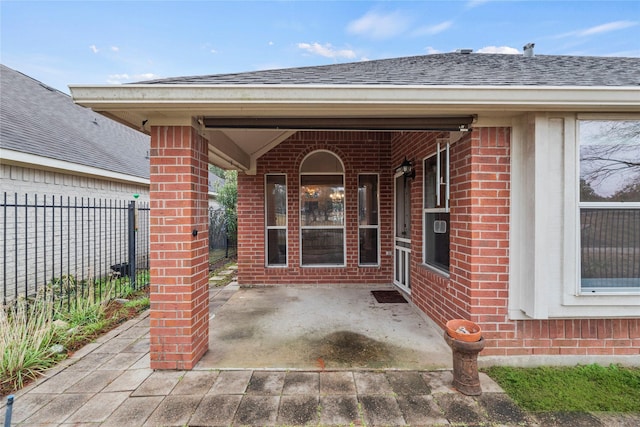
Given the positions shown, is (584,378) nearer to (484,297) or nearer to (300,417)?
(484,297)

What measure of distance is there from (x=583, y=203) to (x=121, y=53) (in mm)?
23283

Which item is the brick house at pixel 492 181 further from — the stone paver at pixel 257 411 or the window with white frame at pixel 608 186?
the stone paver at pixel 257 411

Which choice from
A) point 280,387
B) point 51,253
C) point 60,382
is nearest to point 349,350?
point 280,387

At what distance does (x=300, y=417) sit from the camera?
6.95 feet

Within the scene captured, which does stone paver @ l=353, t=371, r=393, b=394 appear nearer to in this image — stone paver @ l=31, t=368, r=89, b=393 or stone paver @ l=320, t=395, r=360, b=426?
stone paver @ l=320, t=395, r=360, b=426

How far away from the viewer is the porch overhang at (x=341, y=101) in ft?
7.80

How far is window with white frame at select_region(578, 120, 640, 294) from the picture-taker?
2652mm

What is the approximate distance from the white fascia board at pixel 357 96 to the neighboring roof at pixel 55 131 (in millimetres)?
4138

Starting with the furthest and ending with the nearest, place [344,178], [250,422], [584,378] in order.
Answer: [344,178] → [584,378] → [250,422]

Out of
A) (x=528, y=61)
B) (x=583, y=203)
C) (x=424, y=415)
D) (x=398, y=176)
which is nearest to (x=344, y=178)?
(x=398, y=176)

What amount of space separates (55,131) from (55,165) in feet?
6.14

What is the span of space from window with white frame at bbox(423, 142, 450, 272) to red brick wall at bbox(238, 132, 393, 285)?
1.75 m

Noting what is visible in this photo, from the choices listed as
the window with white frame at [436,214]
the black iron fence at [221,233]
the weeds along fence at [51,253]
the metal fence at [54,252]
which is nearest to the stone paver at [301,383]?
the window with white frame at [436,214]

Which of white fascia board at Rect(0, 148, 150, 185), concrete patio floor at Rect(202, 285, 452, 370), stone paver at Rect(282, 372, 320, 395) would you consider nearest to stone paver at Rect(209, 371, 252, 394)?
concrete patio floor at Rect(202, 285, 452, 370)
